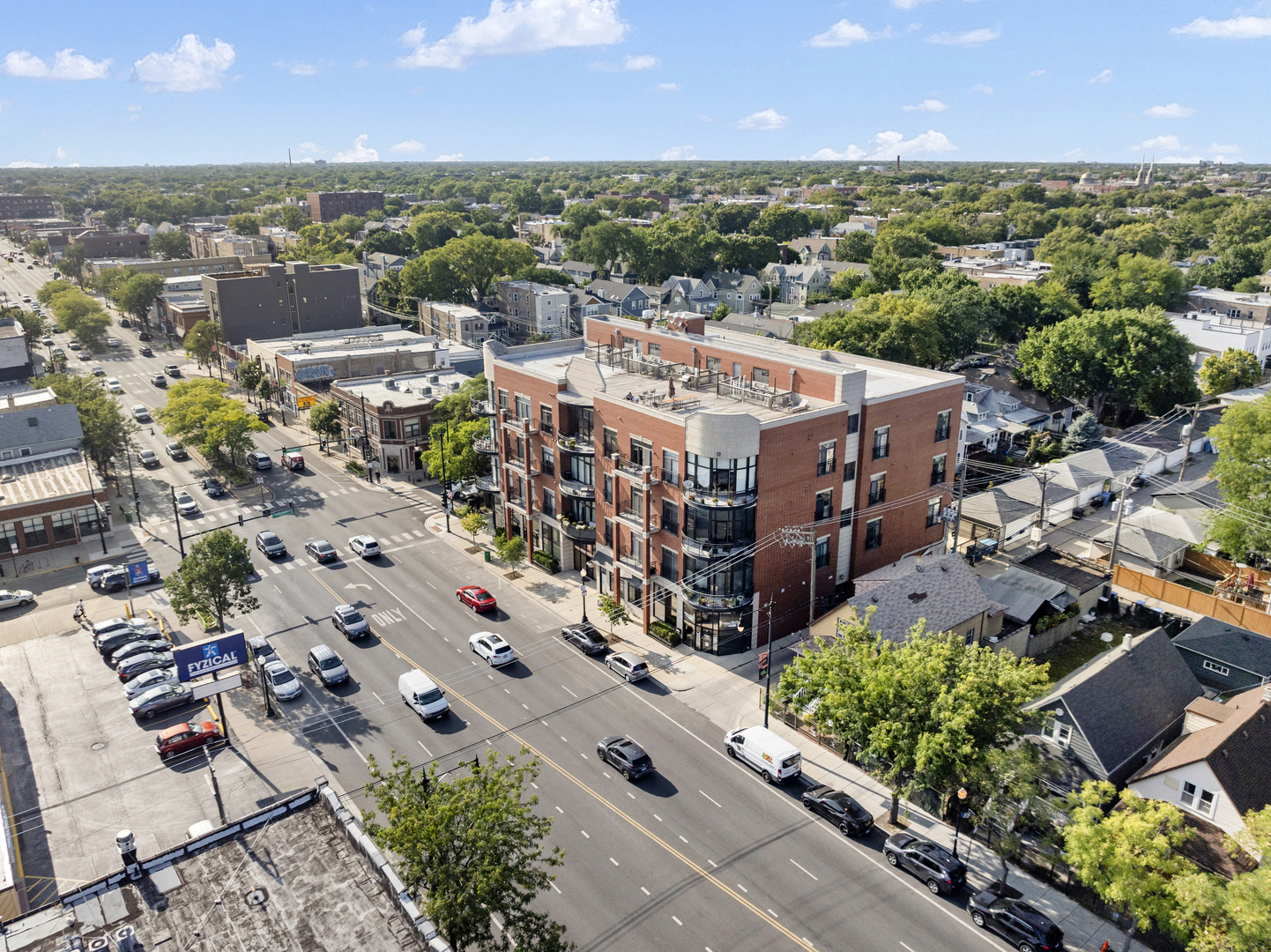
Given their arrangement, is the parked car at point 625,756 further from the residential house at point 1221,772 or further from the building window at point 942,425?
the building window at point 942,425

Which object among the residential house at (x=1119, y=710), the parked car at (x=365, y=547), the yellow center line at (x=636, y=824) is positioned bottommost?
the yellow center line at (x=636, y=824)

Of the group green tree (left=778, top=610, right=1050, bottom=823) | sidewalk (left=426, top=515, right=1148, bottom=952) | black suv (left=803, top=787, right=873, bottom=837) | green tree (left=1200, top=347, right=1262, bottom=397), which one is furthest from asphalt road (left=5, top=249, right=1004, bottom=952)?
green tree (left=1200, top=347, right=1262, bottom=397)

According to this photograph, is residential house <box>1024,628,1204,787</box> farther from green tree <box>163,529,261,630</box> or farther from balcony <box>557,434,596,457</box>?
green tree <box>163,529,261,630</box>

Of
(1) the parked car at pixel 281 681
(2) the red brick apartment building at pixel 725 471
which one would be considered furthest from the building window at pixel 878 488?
(1) the parked car at pixel 281 681

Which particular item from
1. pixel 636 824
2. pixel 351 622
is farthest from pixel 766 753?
pixel 351 622

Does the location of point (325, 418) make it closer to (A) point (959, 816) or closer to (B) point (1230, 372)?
(A) point (959, 816)

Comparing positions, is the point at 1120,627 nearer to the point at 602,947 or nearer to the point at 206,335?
the point at 602,947
